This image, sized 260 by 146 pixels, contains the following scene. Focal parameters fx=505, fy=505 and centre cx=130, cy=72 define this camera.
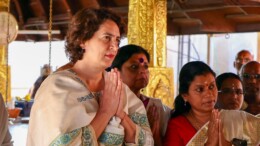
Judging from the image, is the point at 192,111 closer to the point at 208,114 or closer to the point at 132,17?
the point at 208,114

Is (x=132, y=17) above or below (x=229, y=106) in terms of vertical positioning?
above

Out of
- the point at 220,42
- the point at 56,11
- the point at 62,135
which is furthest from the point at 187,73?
the point at 220,42

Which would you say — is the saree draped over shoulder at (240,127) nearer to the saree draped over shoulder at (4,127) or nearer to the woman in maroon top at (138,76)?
the woman in maroon top at (138,76)

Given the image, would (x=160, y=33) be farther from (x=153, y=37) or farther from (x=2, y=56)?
(x=2, y=56)

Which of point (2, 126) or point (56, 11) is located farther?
point (56, 11)

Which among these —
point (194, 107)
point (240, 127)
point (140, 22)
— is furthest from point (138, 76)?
point (140, 22)

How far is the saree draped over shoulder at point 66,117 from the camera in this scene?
175 cm

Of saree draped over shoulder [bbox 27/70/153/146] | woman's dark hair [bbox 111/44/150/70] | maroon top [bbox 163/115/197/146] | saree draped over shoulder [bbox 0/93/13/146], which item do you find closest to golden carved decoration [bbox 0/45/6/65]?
woman's dark hair [bbox 111/44/150/70]

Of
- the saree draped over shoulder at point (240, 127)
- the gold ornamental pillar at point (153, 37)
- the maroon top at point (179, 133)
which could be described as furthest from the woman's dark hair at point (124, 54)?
the gold ornamental pillar at point (153, 37)

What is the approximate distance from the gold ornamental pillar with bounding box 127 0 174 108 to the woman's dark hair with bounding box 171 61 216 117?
5.41 ft

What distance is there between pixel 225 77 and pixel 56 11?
534 centimetres

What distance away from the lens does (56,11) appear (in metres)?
7.80

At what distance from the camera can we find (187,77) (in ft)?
7.56

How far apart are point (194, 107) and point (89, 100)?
623 mm
